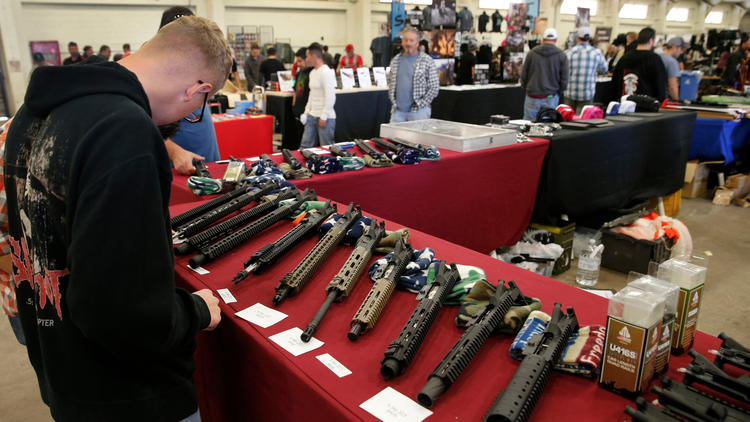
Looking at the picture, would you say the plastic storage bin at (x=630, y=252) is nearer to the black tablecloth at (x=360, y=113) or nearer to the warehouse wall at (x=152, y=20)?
the black tablecloth at (x=360, y=113)

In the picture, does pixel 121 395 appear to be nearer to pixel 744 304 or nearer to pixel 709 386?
pixel 709 386

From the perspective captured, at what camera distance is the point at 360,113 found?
7930 millimetres

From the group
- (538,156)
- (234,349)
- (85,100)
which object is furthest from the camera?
(538,156)

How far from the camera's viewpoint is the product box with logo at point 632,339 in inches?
38.3

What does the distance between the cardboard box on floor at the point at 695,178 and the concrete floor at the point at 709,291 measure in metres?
0.12

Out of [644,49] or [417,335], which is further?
[644,49]

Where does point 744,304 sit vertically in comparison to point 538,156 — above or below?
below

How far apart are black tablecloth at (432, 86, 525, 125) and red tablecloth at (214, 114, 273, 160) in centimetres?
301

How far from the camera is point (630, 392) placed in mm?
1021

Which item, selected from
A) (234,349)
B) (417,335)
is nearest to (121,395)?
(234,349)

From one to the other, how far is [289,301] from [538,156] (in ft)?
10.0

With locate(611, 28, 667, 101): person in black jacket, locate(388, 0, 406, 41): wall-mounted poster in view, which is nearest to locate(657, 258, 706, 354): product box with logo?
locate(611, 28, 667, 101): person in black jacket

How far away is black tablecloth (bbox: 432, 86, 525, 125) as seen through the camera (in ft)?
25.9

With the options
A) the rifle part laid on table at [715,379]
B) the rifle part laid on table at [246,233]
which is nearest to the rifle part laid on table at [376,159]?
the rifle part laid on table at [246,233]
